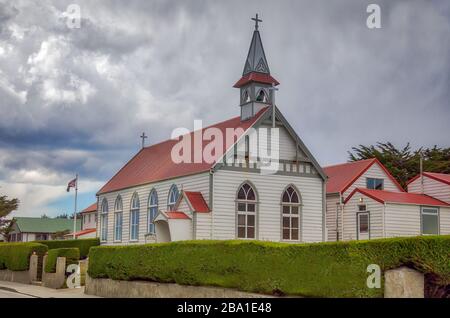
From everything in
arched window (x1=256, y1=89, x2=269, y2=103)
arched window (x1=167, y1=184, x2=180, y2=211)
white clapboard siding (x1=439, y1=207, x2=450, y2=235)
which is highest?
arched window (x1=256, y1=89, x2=269, y2=103)

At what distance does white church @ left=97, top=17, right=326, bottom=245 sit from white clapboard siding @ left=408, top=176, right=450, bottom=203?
1112cm

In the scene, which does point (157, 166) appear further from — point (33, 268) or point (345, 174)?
point (345, 174)

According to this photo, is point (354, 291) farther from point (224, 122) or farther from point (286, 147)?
point (224, 122)

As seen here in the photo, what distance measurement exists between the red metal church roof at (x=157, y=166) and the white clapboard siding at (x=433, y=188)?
1520cm

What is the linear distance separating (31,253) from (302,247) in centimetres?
2131

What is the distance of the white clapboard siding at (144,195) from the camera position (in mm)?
36375

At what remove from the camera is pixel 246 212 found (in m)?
36.5

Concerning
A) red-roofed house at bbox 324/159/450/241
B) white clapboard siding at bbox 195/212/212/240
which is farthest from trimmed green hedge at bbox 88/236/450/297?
red-roofed house at bbox 324/159/450/241

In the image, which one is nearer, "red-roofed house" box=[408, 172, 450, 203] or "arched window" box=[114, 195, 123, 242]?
"red-roofed house" box=[408, 172, 450, 203]

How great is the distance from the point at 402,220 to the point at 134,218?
A: 17.5 meters

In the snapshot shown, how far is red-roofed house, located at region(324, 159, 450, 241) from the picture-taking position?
4162 cm

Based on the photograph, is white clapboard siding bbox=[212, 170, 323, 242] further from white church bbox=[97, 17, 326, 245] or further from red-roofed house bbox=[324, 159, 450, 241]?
red-roofed house bbox=[324, 159, 450, 241]

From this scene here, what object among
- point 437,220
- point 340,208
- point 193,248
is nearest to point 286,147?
point 340,208

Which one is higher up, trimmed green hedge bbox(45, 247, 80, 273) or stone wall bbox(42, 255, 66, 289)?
trimmed green hedge bbox(45, 247, 80, 273)
